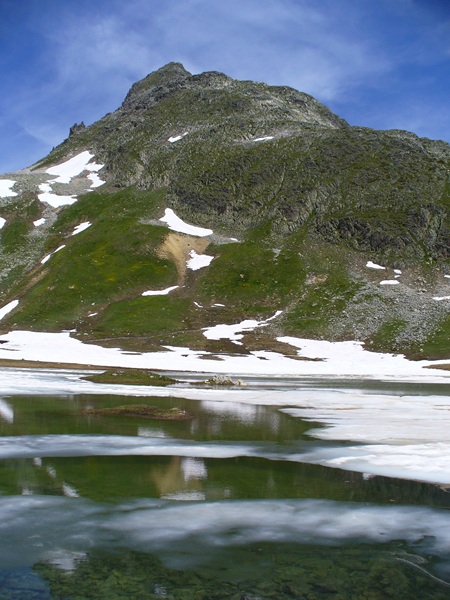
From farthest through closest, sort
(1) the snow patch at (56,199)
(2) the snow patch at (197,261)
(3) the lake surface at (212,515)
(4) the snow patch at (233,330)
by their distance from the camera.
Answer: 1. (1) the snow patch at (56,199)
2. (2) the snow patch at (197,261)
3. (4) the snow patch at (233,330)
4. (3) the lake surface at (212,515)

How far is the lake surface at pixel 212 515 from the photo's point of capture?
8750 mm

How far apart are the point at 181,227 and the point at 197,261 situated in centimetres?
1642

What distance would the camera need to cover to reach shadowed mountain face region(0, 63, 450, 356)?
102 meters

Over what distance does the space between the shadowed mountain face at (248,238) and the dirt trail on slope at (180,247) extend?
18.2 inches

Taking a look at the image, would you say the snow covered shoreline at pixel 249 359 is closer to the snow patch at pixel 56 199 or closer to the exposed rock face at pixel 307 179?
the exposed rock face at pixel 307 179

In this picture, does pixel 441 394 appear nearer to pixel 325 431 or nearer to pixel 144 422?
pixel 325 431

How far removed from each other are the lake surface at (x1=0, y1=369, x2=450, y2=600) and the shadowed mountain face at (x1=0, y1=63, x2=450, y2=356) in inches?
2678

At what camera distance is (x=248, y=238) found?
13688cm

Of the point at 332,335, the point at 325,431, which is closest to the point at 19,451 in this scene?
the point at 325,431

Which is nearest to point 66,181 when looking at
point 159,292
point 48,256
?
point 48,256

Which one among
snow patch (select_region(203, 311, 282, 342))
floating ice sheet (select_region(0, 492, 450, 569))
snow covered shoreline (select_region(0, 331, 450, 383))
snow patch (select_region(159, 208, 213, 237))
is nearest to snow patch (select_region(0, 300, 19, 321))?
snow covered shoreline (select_region(0, 331, 450, 383))

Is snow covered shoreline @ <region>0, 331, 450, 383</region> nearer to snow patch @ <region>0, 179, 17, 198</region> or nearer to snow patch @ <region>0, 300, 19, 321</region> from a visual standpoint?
snow patch @ <region>0, 300, 19, 321</region>

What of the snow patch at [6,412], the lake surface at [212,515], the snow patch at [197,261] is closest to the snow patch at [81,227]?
the snow patch at [197,261]

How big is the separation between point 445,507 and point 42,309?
335 ft
